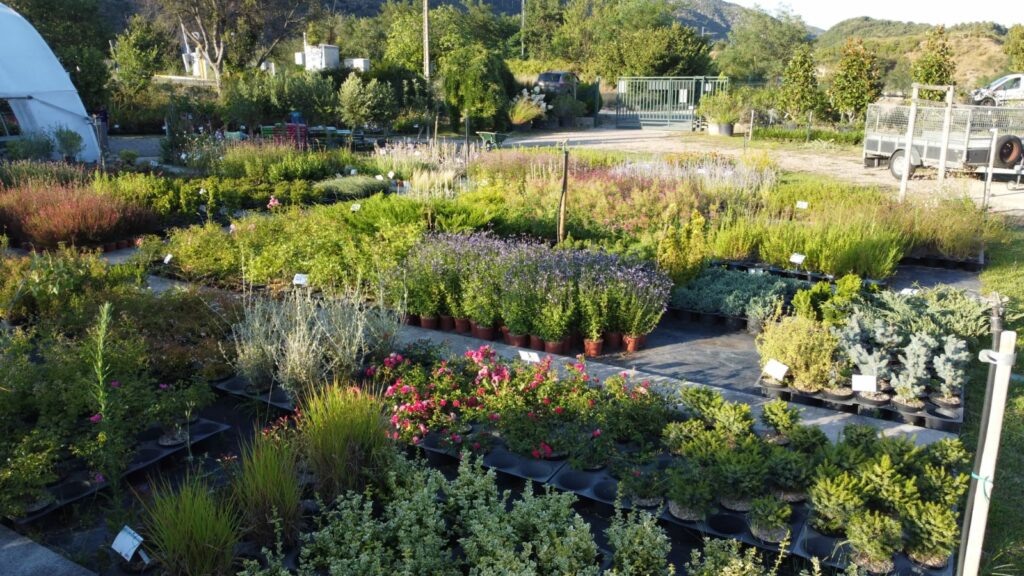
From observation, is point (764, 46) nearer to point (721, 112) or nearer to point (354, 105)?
point (721, 112)

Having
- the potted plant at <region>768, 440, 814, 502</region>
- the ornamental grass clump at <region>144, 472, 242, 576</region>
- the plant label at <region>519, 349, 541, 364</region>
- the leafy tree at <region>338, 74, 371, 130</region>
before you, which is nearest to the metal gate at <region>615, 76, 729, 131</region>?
the leafy tree at <region>338, 74, 371, 130</region>

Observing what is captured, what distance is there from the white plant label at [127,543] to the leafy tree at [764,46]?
39.3 m

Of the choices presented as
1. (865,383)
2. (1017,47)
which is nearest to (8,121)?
(865,383)

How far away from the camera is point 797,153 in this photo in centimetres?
1911

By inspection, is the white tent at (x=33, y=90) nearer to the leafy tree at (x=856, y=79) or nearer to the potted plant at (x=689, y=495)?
the potted plant at (x=689, y=495)

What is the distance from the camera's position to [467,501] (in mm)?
3119

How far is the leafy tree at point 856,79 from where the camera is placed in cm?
2006

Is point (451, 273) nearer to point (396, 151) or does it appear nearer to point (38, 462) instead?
point (38, 462)

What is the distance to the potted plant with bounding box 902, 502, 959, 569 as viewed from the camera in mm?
2920

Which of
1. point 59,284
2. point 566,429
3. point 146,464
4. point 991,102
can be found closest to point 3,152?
point 59,284

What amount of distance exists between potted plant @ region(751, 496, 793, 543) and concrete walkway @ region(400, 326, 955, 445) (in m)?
0.89

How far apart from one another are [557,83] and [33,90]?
18.9 m

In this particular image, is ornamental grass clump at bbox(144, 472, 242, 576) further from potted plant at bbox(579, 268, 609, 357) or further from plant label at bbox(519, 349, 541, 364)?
potted plant at bbox(579, 268, 609, 357)

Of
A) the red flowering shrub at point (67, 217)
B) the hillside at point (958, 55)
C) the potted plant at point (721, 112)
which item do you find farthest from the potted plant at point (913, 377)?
the hillside at point (958, 55)
